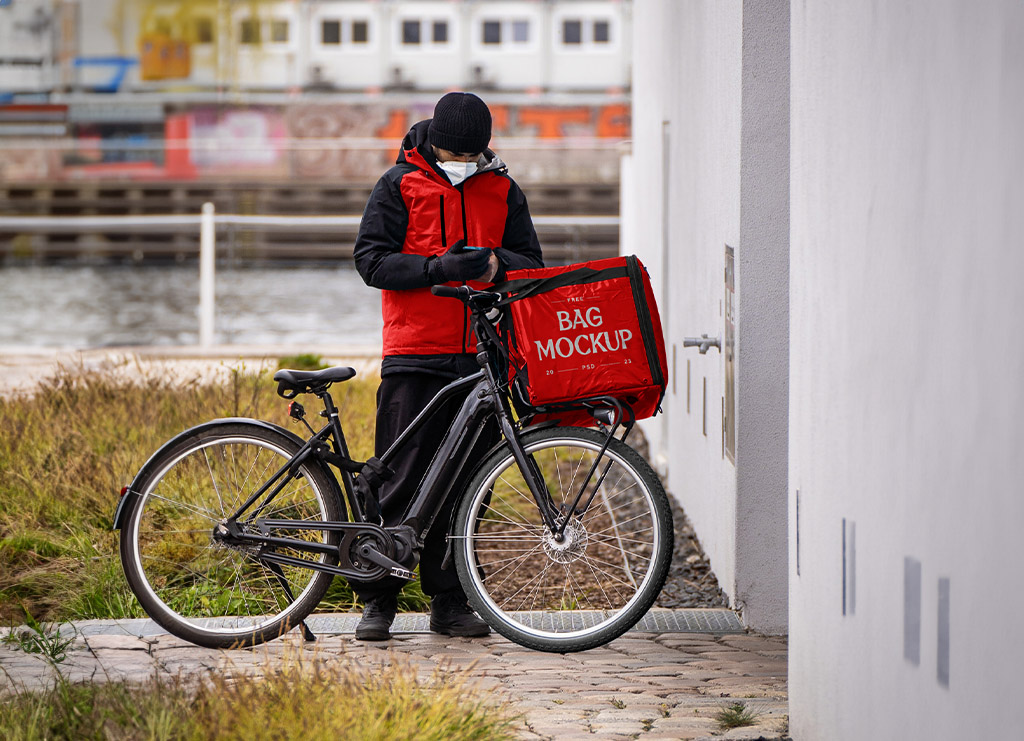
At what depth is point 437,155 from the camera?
454 centimetres

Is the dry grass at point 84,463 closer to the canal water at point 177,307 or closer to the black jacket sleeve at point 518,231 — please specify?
the black jacket sleeve at point 518,231

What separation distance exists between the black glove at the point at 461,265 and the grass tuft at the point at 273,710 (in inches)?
50.3

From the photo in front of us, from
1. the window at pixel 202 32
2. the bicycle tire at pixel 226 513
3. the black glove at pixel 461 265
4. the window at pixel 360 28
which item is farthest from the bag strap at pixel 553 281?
the window at pixel 202 32

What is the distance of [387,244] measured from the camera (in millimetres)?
4523

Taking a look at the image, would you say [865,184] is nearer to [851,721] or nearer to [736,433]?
[851,721]

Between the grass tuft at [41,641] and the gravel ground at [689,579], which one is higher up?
the grass tuft at [41,641]

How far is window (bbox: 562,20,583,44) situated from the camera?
49781mm

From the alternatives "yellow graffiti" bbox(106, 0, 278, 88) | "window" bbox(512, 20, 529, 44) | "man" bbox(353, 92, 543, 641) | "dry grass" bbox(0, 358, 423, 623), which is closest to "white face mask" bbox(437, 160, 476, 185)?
"man" bbox(353, 92, 543, 641)

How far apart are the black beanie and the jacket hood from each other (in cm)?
6

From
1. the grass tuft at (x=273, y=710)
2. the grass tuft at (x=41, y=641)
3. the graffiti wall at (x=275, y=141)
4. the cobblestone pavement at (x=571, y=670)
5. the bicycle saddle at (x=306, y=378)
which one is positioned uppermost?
the graffiti wall at (x=275, y=141)

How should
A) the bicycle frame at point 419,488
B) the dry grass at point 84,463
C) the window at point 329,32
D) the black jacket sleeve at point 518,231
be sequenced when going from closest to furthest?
1. the bicycle frame at point 419,488
2. the black jacket sleeve at point 518,231
3. the dry grass at point 84,463
4. the window at point 329,32

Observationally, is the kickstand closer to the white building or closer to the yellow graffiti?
the white building

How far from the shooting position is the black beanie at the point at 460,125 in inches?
174

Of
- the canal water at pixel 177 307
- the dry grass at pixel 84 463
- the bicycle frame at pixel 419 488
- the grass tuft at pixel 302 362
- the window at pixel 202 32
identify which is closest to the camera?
the bicycle frame at pixel 419 488
